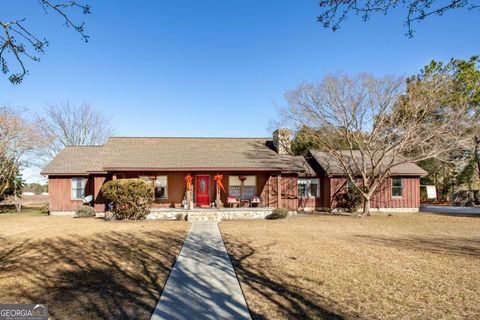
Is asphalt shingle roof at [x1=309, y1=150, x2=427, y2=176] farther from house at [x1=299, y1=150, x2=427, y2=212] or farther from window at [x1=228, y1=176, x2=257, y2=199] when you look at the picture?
window at [x1=228, y1=176, x2=257, y2=199]

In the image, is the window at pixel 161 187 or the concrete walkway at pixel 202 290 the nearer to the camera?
the concrete walkway at pixel 202 290

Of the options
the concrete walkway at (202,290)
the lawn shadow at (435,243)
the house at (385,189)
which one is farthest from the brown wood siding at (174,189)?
the concrete walkway at (202,290)

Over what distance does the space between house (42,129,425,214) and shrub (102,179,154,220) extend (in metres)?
2.04

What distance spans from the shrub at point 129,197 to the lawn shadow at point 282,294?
10.4 m

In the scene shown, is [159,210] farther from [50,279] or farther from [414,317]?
[414,317]

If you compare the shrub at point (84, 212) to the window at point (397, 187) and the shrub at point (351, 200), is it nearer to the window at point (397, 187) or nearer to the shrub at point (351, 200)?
the shrub at point (351, 200)

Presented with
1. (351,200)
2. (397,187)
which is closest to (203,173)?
(351,200)

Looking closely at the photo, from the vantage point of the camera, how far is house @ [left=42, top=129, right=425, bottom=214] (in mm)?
20250

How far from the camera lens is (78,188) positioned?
71.0ft

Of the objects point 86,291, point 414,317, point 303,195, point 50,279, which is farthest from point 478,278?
point 303,195

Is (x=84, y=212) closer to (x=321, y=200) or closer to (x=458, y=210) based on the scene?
(x=321, y=200)

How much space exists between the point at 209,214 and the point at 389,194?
541 inches

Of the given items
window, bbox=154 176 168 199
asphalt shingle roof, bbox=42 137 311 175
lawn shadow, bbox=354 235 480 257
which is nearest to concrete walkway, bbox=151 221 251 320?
lawn shadow, bbox=354 235 480 257

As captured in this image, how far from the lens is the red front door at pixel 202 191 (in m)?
21.1
